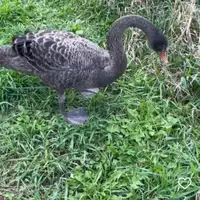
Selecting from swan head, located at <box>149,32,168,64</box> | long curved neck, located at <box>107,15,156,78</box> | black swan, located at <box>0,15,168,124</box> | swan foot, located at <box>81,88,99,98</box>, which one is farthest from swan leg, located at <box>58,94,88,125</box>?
swan head, located at <box>149,32,168,64</box>

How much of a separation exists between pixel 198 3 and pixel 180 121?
130 cm

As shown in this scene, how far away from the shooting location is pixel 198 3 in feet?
13.5

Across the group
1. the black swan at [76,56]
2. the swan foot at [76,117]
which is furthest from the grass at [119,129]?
the black swan at [76,56]

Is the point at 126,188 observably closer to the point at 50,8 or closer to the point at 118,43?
the point at 118,43

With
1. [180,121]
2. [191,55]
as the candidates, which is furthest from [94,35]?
[180,121]

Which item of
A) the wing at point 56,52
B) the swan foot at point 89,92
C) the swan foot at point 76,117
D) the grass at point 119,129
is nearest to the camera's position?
the grass at point 119,129

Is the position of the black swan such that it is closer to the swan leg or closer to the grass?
the swan leg

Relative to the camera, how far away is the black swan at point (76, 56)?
3.17m

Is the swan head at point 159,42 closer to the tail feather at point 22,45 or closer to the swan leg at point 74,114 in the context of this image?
the swan leg at point 74,114

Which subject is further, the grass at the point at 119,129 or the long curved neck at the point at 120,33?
the long curved neck at the point at 120,33

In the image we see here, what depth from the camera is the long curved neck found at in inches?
125

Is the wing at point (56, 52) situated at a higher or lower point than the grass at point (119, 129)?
higher

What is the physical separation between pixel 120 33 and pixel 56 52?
1.48ft

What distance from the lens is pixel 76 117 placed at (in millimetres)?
3314
